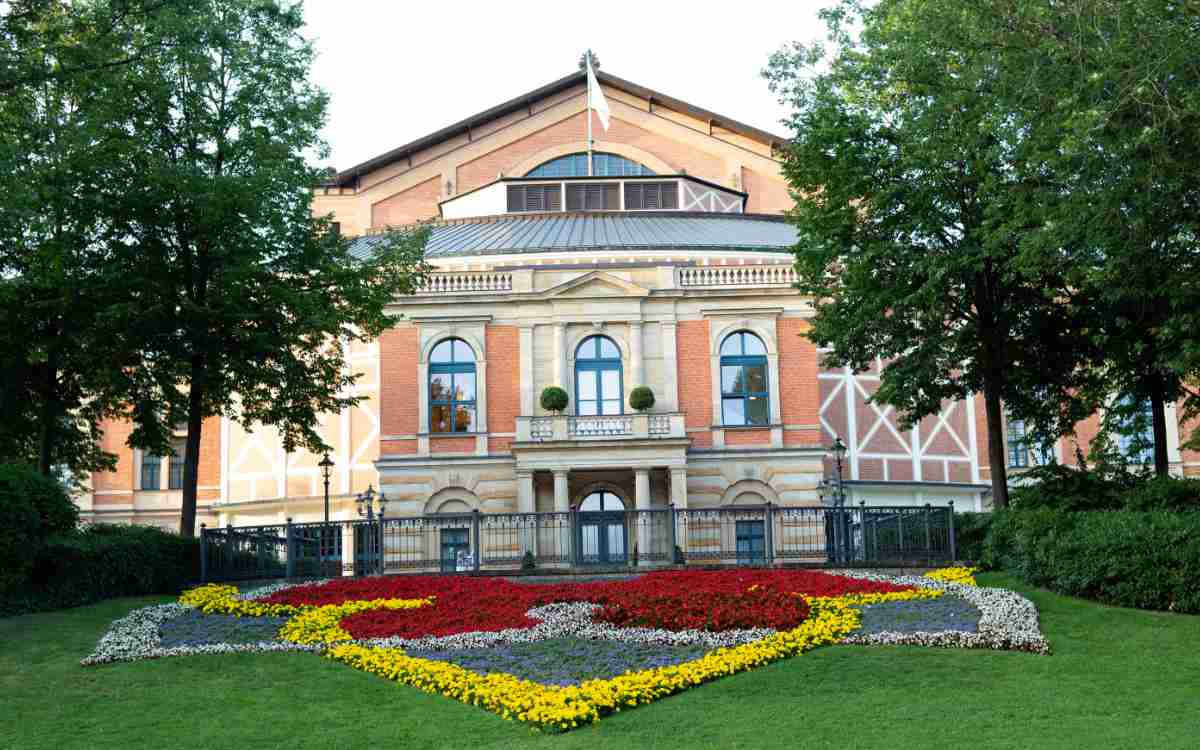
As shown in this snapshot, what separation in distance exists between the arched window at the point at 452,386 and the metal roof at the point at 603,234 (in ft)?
16.0

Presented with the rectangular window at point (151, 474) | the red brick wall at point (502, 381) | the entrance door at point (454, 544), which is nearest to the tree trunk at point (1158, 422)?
the entrance door at point (454, 544)

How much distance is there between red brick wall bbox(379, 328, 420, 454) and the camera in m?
37.3


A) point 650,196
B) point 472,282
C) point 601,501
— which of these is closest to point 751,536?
point 601,501

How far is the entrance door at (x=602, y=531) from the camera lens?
26.7 m

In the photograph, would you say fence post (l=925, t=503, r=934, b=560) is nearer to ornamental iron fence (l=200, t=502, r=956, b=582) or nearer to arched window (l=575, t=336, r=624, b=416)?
ornamental iron fence (l=200, t=502, r=956, b=582)

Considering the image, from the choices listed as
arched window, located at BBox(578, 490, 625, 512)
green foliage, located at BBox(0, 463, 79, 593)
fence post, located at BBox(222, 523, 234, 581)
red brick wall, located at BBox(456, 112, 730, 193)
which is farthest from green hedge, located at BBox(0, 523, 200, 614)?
red brick wall, located at BBox(456, 112, 730, 193)

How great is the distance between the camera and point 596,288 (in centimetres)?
3750

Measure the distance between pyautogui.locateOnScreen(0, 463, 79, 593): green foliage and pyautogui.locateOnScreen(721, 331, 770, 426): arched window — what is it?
67.8 ft

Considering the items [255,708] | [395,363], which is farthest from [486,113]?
[255,708]

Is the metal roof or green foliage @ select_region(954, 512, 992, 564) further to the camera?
the metal roof

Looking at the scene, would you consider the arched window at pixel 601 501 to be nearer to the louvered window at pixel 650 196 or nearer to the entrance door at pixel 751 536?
the entrance door at pixel 751 536

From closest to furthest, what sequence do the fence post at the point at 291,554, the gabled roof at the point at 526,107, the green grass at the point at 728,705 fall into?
the green grass at the point at 728,705 < the fence post at the point at 291,554 < the gabled roof at the point at 526,107

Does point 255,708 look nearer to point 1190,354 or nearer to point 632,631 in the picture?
point 632,631

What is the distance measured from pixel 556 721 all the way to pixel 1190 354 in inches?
540
